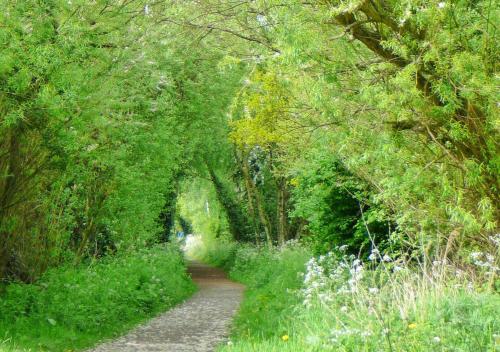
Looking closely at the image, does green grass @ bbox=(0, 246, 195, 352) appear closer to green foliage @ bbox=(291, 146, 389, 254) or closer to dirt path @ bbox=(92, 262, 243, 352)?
dirt path @ bbox=(92, 262, 243, 352)

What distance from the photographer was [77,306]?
441 inches

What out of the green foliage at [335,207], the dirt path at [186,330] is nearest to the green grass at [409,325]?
the dirt path at [186,330]

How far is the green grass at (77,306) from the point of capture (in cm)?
984

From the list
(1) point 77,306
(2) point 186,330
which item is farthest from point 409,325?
(1) point 77,306

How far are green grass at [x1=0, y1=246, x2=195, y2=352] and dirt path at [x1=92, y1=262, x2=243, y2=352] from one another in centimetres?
42

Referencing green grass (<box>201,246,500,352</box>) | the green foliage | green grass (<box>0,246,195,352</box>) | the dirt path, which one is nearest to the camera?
green grass (<box>201,246,500,352</box>)

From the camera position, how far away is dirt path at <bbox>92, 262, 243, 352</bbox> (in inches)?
402

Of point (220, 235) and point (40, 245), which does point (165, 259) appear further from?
point (220, 235)

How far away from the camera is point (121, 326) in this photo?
1219 centimetres

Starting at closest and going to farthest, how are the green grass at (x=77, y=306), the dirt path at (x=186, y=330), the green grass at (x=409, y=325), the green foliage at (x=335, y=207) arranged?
the green grass at (x=409, y=325), the green grass at (x=77, y=306), the dirt path at (x=186, y=330), the green foliage at (x=335, y=207)

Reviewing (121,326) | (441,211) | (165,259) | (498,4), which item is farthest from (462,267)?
(165,259)

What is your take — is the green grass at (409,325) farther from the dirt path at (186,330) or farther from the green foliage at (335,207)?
the green foliage at (335,207)

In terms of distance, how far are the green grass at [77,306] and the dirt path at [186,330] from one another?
0.42m

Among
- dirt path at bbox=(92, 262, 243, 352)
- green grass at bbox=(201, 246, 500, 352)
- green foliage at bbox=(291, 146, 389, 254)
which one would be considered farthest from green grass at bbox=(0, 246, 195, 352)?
green foliage at bbox=(291, 146, 389, 254)
